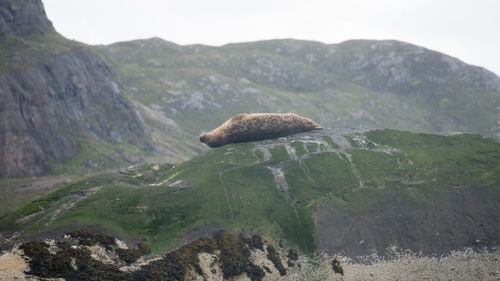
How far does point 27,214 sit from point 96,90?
112m

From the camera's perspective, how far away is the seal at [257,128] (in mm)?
40562

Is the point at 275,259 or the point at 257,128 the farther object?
the point at 257,128

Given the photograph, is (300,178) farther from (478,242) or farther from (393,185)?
(478,242)

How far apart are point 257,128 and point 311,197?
35.5 feet

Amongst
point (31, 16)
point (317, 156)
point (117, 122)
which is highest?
point (31, 16)

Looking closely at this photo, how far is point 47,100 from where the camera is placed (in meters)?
106

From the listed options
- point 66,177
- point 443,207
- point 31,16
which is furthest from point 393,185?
point 31,16

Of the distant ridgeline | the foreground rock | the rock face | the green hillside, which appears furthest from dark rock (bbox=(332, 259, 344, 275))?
the distant ridgeline

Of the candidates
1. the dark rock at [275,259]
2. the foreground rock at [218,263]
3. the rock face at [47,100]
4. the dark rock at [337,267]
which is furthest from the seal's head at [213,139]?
the rock face at [47,100]

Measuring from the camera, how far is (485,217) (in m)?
31.4

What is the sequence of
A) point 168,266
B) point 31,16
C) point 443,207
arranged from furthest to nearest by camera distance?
point 31,16 < point 443,207 < point 168,266

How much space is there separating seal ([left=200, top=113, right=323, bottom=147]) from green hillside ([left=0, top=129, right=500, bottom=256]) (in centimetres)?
122

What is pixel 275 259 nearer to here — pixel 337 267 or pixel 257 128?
pixel 337 267

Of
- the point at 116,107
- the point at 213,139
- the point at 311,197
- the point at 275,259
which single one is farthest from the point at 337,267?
the point at 116,107
